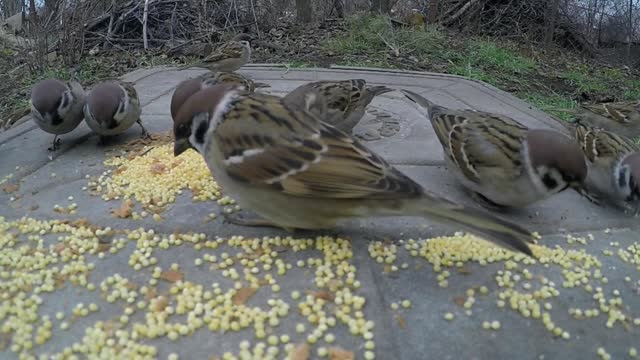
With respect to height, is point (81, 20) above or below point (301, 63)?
above

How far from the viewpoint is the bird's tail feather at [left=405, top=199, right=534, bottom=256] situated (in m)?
1.84

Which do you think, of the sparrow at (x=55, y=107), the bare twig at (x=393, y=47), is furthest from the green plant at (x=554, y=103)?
the sparrow at (x=55, y=107)

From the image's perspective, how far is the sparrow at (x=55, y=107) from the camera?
3393mm

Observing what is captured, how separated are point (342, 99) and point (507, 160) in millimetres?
1372

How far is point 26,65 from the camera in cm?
658

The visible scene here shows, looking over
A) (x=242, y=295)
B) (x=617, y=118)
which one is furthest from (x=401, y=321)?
(x=617, y=118)

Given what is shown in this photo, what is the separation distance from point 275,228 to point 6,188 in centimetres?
156

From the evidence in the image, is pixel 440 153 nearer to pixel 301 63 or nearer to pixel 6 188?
pixel 6 188

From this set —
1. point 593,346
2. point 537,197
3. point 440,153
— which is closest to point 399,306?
point 593,346

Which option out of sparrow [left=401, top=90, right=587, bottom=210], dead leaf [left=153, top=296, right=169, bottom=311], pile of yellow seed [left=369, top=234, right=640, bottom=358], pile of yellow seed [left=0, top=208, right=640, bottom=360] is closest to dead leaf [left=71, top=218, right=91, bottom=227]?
pile of yellow seed [left=0, top=208, right=640, bottom=360]

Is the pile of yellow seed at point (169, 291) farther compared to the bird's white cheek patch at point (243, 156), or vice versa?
the bird's white cheek patch at point (243, 156)

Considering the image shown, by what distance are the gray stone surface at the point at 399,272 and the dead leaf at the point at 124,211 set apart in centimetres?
4

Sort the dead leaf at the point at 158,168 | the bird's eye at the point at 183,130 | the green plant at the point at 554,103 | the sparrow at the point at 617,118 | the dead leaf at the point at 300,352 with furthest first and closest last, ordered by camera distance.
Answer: the green plant at the point at 554,103
the sparrow at the point at 617,118
the dead leaf at the point at 158,168
the bird's eye at the point at 183,130
the dead leaf at the point at 300,352

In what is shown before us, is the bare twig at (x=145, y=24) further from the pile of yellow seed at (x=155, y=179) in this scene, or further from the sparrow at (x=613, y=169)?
the sparrow at (x=613, y=169)
